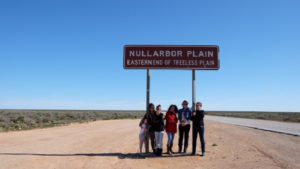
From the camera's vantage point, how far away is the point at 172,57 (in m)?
13.5

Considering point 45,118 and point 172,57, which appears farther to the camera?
point 45,118

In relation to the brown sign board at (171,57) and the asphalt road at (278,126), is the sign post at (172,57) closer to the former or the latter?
the brown sign board at (171,57)

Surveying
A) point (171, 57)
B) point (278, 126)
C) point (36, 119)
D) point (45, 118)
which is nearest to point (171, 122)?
point (171, 57)

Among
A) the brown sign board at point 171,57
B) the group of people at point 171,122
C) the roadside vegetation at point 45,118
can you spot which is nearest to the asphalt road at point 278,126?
the brown sign board at point 171,57

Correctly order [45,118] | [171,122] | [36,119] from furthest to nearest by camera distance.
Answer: [45,118] < [36,119] < [171,122]

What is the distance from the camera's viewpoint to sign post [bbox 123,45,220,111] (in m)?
13.4

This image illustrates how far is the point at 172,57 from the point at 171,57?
4cm

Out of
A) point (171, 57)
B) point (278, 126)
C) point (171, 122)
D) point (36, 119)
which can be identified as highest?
point (171, 57)

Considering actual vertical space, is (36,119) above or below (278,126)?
above

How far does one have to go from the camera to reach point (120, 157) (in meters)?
11.8

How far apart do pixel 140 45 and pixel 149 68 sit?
0.90 meters

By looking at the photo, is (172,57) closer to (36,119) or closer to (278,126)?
(278,126)

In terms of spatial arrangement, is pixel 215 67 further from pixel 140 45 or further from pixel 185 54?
pixel 140 45

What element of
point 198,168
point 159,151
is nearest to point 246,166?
point 198,168
